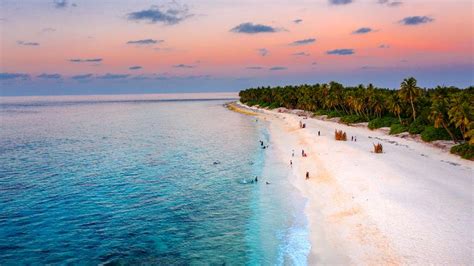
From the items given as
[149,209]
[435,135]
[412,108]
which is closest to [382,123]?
[412,108]

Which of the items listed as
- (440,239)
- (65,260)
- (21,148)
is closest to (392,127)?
(440,239)

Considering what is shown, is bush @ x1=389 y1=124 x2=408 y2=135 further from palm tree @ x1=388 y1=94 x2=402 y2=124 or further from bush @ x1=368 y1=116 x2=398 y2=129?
bush @ x1=368 y1=116 x2=398 y2=129

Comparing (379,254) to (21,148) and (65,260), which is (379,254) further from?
(21,148)

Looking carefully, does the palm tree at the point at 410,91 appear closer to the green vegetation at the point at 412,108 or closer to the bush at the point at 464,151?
the green vegetation at the point at 412,108

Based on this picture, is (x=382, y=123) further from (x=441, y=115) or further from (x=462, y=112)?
(x=462, y=112)

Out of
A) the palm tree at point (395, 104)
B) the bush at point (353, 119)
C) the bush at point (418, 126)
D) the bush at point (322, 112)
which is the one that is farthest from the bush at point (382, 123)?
the bush at point (322, 112)

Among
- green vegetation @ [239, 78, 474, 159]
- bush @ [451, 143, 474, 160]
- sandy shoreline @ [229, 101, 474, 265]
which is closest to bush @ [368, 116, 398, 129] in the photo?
green vegetation @ [239, 78, 474, 159]
